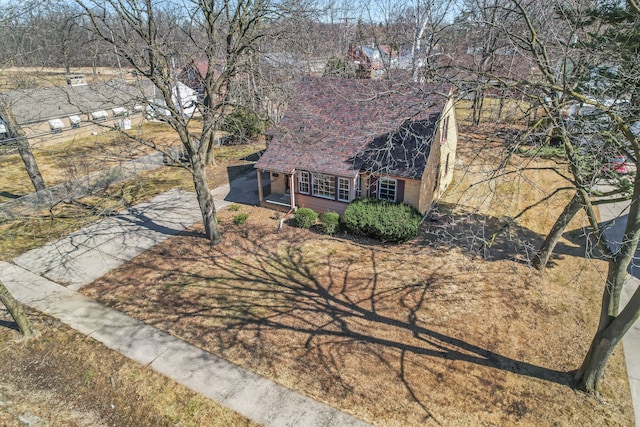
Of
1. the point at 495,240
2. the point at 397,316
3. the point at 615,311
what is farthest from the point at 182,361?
the point at 495,240

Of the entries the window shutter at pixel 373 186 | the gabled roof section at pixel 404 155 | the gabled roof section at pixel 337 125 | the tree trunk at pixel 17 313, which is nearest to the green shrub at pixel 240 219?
the gabled roof section at pixel 337 125

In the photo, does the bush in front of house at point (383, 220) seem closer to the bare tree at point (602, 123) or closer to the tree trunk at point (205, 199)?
the tree trunk at point (205, 199)

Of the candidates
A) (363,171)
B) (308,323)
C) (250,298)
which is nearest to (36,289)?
(250,298)

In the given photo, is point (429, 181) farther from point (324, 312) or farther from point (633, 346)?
point (633, 346)

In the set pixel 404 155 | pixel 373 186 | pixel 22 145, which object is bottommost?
pixel 373 186

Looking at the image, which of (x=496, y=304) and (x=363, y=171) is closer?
(x=496, y=304)

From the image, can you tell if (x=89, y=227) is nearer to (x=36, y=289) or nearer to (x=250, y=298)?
(x=36, y=289)
